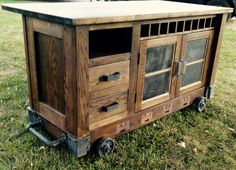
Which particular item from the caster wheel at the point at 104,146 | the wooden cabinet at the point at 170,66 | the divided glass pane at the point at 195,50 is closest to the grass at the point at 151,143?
the caster wheel at the point at 104,146

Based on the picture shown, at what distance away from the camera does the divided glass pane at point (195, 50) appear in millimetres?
2566

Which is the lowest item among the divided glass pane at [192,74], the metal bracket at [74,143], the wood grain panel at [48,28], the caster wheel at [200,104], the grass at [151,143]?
the grass at [151,143]

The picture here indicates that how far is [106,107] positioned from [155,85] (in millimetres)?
529

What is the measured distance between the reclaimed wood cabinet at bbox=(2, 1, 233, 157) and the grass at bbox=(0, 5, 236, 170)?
4.6 inches

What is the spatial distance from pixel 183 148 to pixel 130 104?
0.55 m

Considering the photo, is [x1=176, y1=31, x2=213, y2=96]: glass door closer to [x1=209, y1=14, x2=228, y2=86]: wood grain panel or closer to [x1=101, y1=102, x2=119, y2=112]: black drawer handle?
[x1=209, y1=14, x2=228, y2=86]: wood grain panel

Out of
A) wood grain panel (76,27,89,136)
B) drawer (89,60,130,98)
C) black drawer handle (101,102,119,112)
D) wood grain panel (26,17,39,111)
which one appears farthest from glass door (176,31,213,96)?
wood grain panel (26,17,39,111)

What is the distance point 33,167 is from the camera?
200cm

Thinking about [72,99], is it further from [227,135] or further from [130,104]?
[227,135]

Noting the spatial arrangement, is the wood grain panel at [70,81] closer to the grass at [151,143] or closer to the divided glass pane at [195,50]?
the grass at [151,143]

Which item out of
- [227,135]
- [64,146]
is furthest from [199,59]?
[64,146]

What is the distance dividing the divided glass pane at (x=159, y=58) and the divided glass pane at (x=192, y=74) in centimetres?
32

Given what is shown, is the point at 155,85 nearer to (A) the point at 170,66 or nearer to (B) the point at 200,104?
(A) the point at 170,66

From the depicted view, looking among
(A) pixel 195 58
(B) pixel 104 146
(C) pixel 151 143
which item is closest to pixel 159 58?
(A) pixel 195 58
